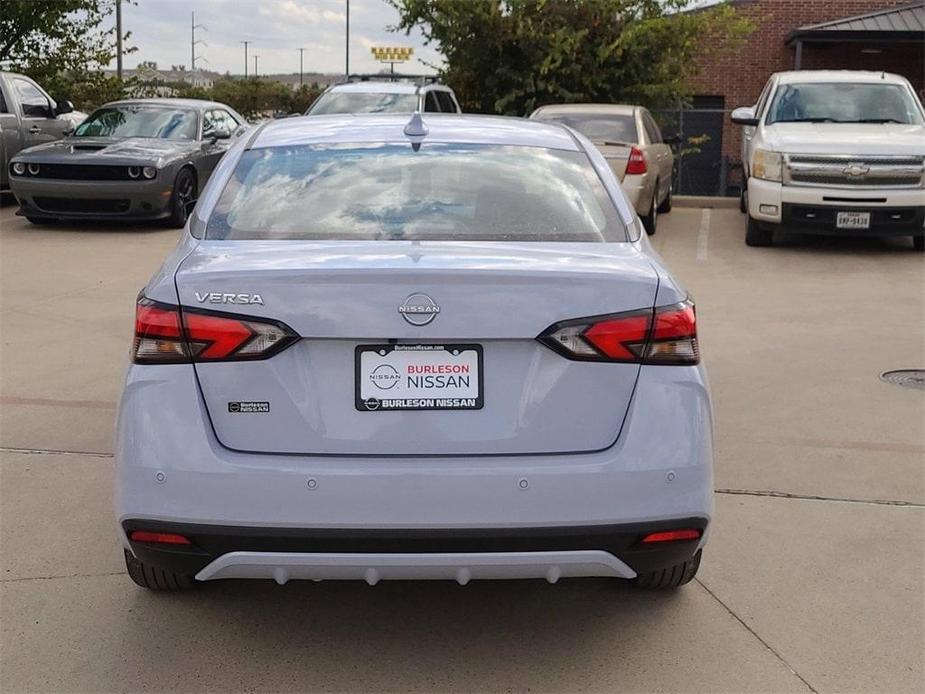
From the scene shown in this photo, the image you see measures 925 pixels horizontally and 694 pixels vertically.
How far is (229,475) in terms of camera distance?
120 inches

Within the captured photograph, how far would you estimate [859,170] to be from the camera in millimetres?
11523

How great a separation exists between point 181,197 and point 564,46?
777 cm

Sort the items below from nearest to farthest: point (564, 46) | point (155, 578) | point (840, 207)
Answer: point (155, 578), point (840, 207), point (564, 46)

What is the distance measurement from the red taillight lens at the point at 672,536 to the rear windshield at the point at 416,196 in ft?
3.14

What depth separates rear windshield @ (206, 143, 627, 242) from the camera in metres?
3.58

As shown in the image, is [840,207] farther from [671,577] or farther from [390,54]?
[390,54]

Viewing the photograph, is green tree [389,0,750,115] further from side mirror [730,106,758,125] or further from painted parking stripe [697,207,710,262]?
side mirror [730,106,758,125]

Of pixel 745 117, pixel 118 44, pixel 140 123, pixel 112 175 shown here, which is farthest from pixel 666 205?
pixel 118 44

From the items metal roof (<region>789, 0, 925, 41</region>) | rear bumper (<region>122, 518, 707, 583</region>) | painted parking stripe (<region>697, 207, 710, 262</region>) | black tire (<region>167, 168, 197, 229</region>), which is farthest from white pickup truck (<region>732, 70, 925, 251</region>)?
metal roof (<region>789, 0, 925, 41</region>)

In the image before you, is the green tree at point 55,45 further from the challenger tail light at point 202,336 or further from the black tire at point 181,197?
the challenger tail light at point 202,336

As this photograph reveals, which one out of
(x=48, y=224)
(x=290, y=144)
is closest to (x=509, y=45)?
(x=48, y=224)

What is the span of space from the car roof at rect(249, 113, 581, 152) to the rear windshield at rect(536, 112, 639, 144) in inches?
362

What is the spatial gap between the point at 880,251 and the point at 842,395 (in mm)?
6540

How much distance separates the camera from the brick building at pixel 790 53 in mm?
24422
